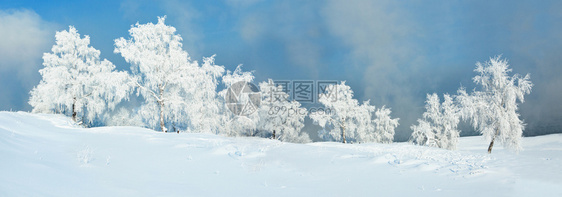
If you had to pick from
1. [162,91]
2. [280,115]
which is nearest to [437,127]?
[280,115]

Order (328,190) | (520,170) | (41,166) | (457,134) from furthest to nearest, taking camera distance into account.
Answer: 1. (457,134)
2. (520,170)
3. (328,190)
4. (41,166)

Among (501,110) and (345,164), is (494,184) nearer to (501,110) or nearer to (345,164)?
(345,164)

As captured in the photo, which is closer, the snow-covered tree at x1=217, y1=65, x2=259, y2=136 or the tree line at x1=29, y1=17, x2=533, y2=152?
the tree line at x1=29, y1=17, x2=533, y2=152

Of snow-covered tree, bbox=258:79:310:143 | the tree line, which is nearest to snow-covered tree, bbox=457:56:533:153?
the tree line

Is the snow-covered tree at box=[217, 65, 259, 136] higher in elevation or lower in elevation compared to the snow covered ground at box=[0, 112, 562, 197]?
higher

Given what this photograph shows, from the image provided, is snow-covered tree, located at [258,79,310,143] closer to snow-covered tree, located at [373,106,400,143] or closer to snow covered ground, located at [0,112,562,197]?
snow-covered tree, located at [373,106,400,143]

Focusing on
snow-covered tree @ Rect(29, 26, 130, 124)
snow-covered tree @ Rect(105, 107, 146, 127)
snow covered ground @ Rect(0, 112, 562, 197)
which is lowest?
snow covered ground @ Rect(0, 112, 562, 197)

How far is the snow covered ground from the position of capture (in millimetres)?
5494

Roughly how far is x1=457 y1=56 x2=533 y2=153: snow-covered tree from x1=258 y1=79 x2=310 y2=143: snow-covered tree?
17648 millimetres

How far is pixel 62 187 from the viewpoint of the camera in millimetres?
4961

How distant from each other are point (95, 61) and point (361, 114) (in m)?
30.8

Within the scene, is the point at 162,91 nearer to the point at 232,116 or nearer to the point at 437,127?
the point at 232,116

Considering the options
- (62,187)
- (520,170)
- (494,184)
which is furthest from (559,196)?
(62,187)

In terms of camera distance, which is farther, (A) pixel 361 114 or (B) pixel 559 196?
(A) pixel 361 114
